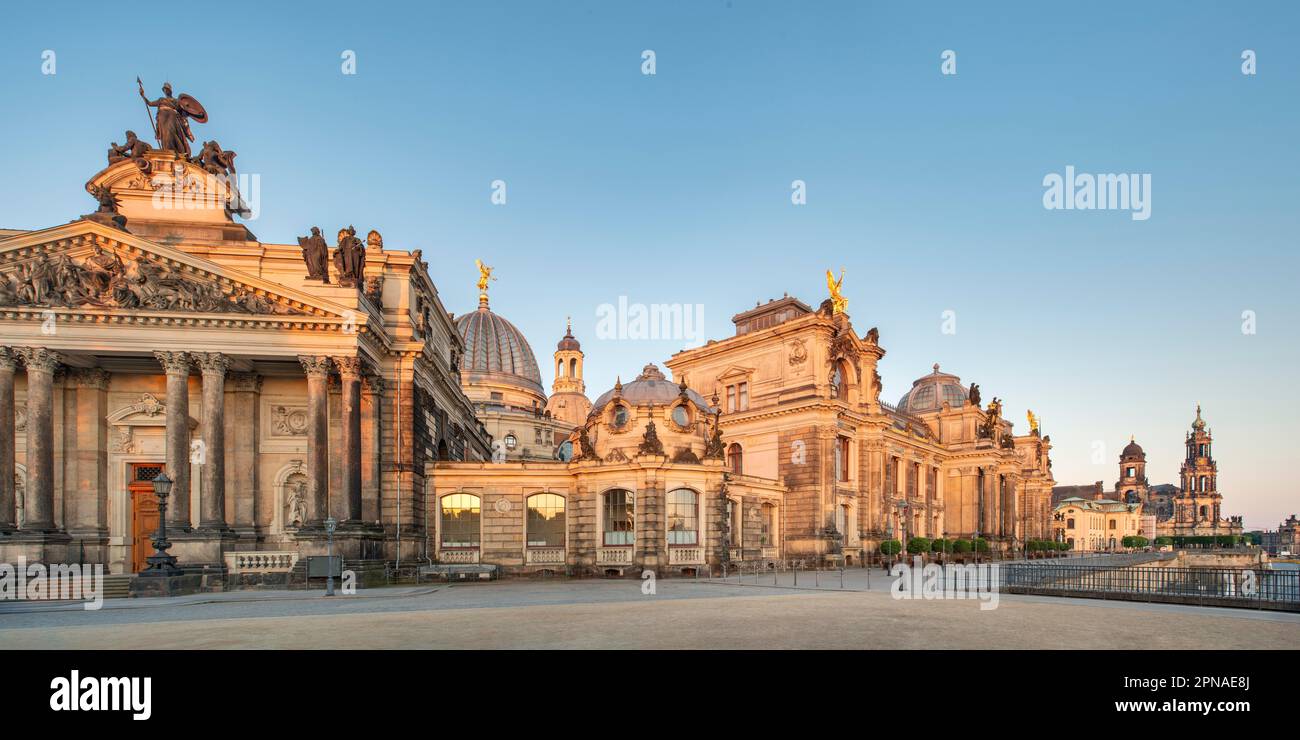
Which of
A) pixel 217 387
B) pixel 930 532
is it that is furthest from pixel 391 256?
pixel 930 532

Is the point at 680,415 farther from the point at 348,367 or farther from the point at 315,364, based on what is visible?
the point at 315,364

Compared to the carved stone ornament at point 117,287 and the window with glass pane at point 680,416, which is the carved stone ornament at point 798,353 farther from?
the carved stone ornament at point 117,287

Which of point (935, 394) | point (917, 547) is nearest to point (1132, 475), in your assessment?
point (935, 394)

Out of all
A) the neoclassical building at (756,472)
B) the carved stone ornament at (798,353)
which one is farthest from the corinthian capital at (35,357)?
the carved stone ornament at (798,353)

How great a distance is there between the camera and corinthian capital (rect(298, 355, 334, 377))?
31375mm

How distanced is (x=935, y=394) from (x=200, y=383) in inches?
2769

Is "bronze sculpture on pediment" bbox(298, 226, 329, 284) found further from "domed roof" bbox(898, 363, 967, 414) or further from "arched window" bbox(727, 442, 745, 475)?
"domed roof" bbox(898, 363, 967, 414)

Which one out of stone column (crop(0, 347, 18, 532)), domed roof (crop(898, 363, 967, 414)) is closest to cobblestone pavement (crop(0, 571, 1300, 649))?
stone column (crop(0, 347, 18, 532))

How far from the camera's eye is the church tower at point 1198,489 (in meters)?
177

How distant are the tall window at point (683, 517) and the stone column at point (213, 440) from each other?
18.8 m

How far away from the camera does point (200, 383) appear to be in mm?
34094

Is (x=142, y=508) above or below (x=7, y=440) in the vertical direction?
below

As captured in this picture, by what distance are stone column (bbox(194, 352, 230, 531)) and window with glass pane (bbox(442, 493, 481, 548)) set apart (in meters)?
9.92
